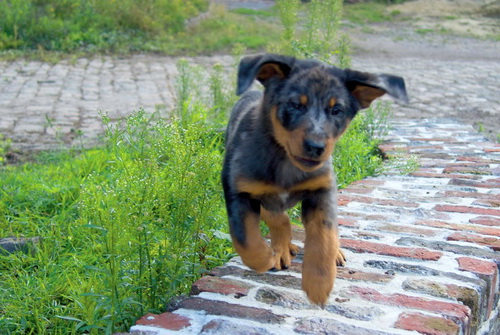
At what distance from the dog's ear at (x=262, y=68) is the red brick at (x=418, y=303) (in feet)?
4.22

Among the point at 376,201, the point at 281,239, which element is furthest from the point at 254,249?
the point at 376,201

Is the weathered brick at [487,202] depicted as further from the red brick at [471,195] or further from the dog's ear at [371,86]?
the dog's ear at [371,86]

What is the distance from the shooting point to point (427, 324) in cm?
311

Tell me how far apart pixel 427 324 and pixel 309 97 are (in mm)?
1328

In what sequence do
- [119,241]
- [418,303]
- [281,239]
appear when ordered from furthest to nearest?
[281,239] → [418,303] → [119,241]

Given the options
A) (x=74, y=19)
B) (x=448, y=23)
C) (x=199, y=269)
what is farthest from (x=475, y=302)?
(x=448, y=23)

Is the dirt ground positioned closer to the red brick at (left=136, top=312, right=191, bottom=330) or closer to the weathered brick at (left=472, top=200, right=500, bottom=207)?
the weathered brick at (left=472, top=200, right=500, bottom=207)

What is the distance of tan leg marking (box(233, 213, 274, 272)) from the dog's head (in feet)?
1.37

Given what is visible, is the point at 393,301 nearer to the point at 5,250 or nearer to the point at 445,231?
the point at 445,231

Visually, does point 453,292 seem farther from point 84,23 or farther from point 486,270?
point 84,23

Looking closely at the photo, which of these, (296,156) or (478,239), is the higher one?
(296,156)

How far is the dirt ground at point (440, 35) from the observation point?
1460cm

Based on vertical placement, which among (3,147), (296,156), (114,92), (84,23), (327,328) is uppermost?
(296,156)

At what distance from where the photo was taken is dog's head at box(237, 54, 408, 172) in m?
3.32
